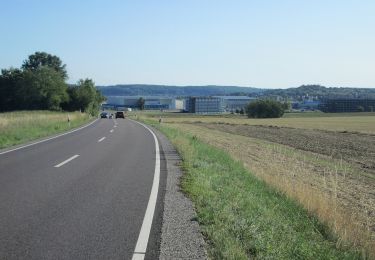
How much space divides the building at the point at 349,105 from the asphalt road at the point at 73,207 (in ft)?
580

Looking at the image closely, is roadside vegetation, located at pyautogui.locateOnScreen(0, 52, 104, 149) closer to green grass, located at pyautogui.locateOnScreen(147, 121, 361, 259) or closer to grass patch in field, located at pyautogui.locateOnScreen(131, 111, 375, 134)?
grass patch in field, located at pyautogui.locateOnScreen(131, 111, 375, 134)

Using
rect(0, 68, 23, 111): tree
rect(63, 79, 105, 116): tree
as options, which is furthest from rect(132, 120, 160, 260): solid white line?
rect(0, 68, 23, 111): tree

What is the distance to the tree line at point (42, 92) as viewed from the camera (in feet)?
266

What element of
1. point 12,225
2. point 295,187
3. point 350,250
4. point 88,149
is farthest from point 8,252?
point 88,149

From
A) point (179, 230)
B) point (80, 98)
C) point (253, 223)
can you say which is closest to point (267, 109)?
point (80, 98)

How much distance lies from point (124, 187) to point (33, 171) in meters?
3.42

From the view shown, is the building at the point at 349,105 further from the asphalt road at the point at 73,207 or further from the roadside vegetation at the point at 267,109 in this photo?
the asphalt road at the point at 73,207

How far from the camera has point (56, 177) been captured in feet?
37.8

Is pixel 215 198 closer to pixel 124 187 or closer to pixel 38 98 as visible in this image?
pixel 124 187

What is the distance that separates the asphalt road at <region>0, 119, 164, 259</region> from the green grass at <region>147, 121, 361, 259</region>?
84cm

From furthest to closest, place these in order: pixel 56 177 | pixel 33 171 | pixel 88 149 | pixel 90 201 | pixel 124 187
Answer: pixel 88 149, pixel 33 171, pixel 56 177, pixel 124 187, pixel 90 201

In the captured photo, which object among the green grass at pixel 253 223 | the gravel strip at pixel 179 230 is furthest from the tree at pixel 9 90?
the gravel strip at pixel 179 230

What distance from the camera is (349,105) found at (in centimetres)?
18312

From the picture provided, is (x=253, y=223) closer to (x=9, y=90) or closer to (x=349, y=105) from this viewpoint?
(x=9, y=90)
